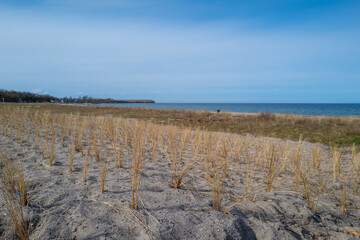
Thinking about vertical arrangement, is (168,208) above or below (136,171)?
below

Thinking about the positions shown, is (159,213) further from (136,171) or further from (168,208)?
(136,171)

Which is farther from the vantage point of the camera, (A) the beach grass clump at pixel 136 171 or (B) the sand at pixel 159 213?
(A) the beach grass clump at pixel 136 171

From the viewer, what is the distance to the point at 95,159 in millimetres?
3527

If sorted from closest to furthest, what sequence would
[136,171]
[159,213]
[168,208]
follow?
[159,213] → [168,208] → [136,171]

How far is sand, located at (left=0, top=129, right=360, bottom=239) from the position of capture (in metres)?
1.77

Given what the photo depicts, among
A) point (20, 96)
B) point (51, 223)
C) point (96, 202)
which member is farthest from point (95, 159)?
point (20, 96)

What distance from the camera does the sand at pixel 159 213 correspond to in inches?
69.7

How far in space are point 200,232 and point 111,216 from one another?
0.79 metres

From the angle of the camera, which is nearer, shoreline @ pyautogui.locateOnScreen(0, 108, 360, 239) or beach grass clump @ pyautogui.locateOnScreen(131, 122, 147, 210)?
shoreline @ pyautogui.locateOnScreen(0, 108, 360, 239)

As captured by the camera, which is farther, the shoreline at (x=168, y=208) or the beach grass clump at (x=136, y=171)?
the beach grass clump at (x=136, y=171)

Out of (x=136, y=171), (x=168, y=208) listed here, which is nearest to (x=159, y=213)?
(x=168, y=208)

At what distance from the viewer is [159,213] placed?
202 centimetres

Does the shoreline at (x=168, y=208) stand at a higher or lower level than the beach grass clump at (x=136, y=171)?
lower

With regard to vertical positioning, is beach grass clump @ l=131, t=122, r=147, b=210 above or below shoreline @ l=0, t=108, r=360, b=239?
above
